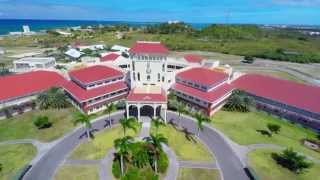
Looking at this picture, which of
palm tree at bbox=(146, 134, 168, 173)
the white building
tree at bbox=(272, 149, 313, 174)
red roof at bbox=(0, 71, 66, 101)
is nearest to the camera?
palm tree at bbox=(146, 134, 168, 173)

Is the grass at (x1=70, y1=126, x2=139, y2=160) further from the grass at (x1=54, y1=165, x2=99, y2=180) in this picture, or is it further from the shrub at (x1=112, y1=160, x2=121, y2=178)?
the shrub at (x1=112, y1=160, x2=121, y2=178)

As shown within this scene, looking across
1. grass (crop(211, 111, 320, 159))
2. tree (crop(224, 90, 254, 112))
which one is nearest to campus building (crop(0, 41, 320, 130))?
tree (crop(224, 90, 254, 112))

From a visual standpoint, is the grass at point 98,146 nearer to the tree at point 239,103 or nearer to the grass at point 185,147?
the grass at point 185,147

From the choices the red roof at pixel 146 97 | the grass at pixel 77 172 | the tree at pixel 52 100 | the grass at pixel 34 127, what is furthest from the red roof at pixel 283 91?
the tree at pixel 52 100

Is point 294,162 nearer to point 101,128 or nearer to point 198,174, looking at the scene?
point 198,174

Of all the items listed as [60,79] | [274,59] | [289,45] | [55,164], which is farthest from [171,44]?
[55,164]

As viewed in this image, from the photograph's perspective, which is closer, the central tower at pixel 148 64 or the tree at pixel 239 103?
the central tower at pixel 148 64
